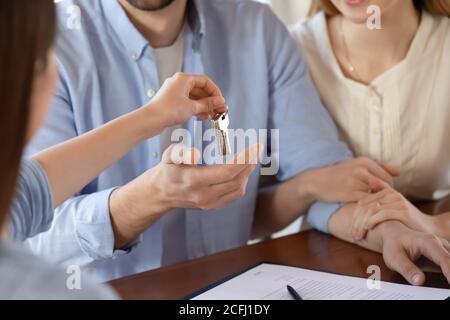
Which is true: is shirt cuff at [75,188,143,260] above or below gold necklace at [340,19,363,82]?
below

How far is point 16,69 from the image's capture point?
17.8 inches

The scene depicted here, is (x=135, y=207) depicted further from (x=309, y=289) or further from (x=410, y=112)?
(x=410, y=112)

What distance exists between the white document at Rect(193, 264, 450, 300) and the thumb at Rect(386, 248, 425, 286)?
0.05 ft

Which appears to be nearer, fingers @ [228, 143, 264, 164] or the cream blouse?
fingers @ [228, 143, 264, 164]

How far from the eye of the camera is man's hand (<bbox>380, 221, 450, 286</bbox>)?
837 millimetres

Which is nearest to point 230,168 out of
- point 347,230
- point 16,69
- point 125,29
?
point 347,230

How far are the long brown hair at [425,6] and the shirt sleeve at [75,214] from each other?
556mm

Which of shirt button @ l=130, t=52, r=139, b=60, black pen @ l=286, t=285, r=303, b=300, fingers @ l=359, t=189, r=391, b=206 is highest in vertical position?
shirt button @ l=130, t=52, r=139, b=60

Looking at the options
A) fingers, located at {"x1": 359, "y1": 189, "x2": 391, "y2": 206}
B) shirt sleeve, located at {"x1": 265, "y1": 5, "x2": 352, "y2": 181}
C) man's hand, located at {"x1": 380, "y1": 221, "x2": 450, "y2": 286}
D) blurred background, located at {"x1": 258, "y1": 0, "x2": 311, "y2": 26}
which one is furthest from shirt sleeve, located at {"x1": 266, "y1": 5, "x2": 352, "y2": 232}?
blurred background, located at {"x1": 258, "y1": 0, "x2": 311, "y2": 26}

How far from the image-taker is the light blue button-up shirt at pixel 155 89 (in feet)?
3.39

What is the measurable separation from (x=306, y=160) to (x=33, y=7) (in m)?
0.79

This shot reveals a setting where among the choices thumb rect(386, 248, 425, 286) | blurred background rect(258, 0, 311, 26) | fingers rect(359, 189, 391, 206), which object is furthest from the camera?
blurred background rect(258, 0, 311, 26)

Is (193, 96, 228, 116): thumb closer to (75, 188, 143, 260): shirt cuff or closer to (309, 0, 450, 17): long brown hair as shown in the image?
(75, 188, 143, 260): shirt cuff

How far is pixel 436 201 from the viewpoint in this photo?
4.09ft
